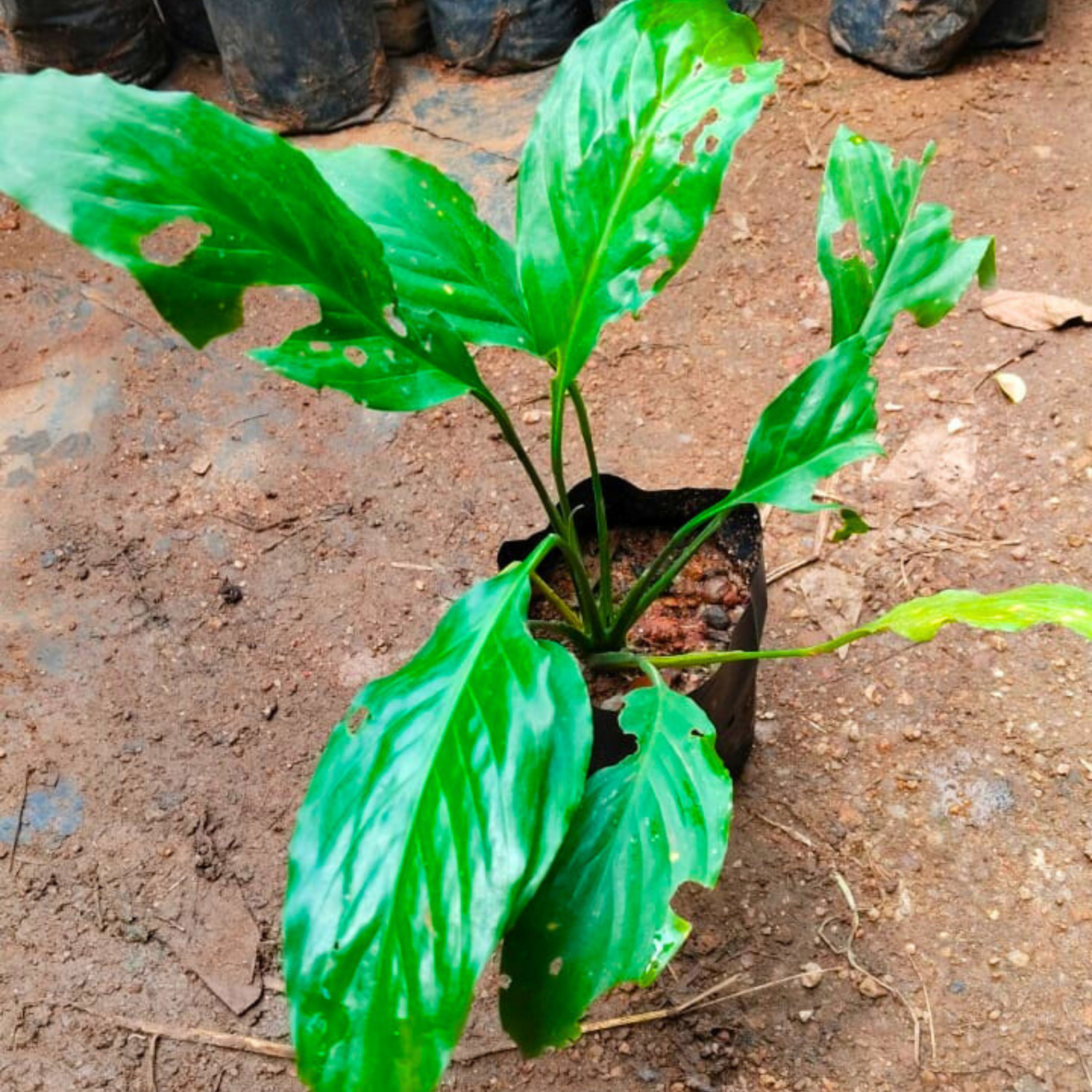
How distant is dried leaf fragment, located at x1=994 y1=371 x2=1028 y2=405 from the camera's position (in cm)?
183

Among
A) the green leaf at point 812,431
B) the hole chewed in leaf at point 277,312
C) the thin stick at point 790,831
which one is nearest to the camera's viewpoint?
the green leaf at point 812,431

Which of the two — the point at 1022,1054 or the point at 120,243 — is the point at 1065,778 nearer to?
the point at 1022,1054

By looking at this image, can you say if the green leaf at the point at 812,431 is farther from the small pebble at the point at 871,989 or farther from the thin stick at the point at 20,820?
the thin stick at the point at 20,820

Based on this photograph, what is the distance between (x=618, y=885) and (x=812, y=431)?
45cm

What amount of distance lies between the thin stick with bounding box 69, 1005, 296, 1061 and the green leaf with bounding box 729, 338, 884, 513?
0.80 metres

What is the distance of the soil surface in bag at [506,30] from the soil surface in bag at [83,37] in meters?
0.62

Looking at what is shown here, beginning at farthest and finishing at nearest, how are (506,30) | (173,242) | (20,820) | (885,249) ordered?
(506,30) → (173,242) → (20,820) → (885,249)

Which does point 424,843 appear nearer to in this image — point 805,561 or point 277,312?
point 805,561

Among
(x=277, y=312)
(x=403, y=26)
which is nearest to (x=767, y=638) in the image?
(x=277, y=312)

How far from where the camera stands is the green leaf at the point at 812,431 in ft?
3.50

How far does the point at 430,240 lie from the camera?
1125mm

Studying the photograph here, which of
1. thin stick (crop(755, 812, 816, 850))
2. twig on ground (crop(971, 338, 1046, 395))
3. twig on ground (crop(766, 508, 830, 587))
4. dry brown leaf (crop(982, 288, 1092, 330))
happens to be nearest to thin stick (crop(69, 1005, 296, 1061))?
thin stick (crop(755, 812, 816, 850))

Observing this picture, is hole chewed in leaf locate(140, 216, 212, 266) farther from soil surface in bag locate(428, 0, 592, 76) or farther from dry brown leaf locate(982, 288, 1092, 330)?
dry brown leaf locate(982, 288, 1092, 330)

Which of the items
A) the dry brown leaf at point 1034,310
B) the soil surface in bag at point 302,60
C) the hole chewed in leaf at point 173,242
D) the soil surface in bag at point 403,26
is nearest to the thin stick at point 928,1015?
the dry brown leaf at point 1034,310
